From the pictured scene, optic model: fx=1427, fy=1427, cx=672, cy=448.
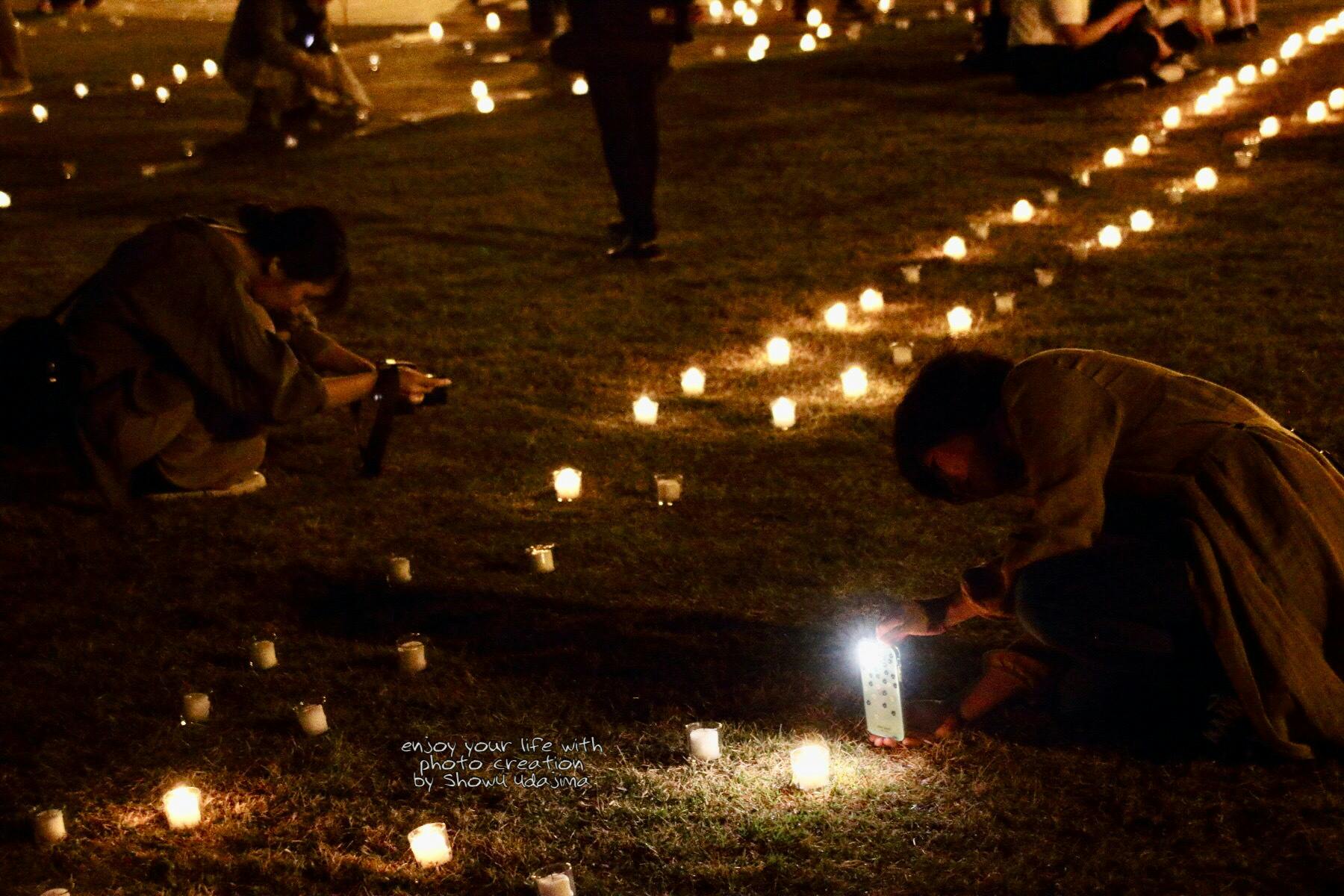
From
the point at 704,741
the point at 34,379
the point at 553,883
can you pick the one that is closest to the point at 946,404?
the point at 704,741

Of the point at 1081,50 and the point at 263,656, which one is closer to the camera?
the point at 263,656

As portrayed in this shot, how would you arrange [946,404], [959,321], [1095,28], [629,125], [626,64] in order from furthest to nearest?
[1095,28], [629,125], [626,64], [959,321], [946,404]

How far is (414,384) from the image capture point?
17.9 ft

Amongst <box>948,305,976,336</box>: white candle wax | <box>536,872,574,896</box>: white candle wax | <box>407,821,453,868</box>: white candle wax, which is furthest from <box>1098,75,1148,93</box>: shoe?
<box>536,872,574,896</box>: white candle wax

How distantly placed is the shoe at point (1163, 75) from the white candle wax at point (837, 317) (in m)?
6.81

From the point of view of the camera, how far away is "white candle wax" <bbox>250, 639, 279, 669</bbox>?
13.8ft

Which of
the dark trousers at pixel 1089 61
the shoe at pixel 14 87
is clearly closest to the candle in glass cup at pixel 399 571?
the dark trousers at pixel 1089 61

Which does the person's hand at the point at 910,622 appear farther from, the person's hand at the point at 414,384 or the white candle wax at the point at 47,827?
the person's hand at the point at 414,384

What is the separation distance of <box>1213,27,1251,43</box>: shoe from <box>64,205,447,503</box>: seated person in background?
12193 millimetres

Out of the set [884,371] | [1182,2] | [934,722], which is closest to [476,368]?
[884,371]

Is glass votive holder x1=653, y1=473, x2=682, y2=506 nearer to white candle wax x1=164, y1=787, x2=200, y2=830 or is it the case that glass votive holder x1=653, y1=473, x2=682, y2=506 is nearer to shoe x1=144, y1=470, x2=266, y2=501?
shoe x1=144, y1=470, x2=266, y2=501

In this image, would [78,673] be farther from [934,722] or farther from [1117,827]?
[1117,827]

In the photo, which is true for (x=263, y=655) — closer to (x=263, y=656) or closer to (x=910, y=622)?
(x=263, y=656)

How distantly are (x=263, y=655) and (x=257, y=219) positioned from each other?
162cm
